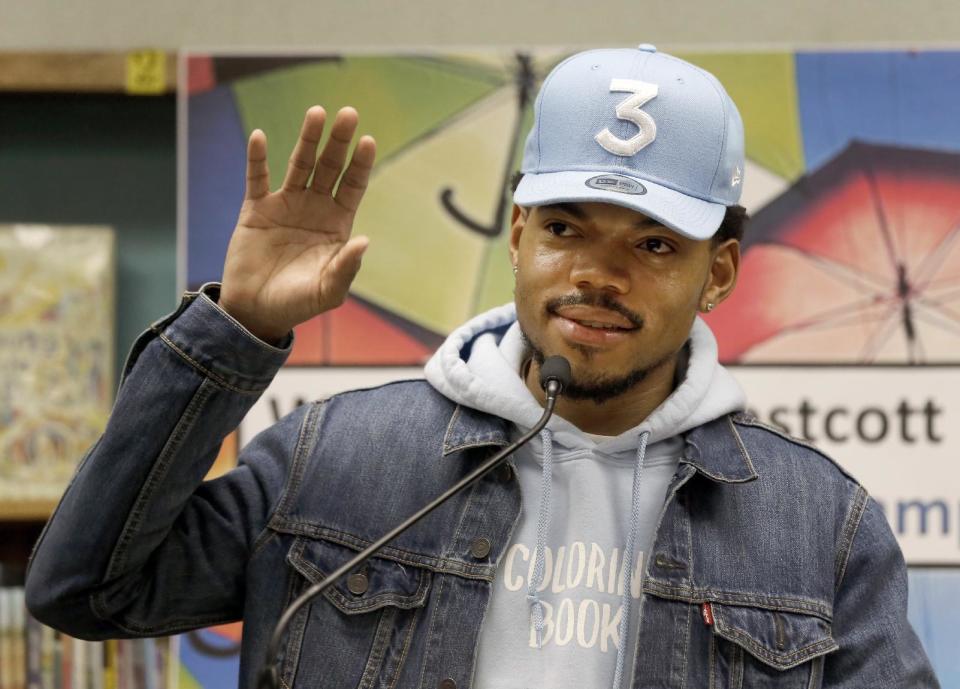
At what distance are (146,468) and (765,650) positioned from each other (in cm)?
61

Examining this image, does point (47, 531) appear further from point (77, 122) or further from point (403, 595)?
point (77, 122)

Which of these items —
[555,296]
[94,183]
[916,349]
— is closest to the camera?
[555,296]

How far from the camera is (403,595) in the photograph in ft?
3.80

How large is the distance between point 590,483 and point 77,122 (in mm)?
1397

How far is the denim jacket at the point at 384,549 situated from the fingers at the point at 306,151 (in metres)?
0.13

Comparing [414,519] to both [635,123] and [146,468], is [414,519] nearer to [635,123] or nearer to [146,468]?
[146,468]

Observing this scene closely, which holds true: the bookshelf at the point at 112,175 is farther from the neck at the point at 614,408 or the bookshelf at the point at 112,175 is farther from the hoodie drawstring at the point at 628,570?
the hoodie drawstring at the point at 628,570

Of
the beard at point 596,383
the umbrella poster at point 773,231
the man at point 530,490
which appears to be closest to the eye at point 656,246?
the man at point 530,490

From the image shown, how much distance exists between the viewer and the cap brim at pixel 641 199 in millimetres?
1132

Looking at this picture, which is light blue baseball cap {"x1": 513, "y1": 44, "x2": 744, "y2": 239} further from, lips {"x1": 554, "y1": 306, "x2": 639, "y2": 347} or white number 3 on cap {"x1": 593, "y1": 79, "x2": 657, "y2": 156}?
lips {"x1": 554, "y1": 306, "x2": 639, "y2": 347}

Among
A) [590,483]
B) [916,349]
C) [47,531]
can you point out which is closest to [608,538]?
[590,483]

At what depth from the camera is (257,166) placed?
108cm

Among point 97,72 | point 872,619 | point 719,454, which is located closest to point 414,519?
point 719,454

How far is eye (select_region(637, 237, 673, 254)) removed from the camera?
1.19 meters
